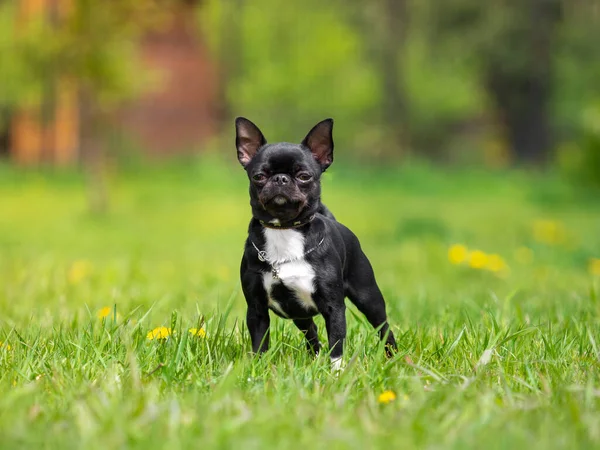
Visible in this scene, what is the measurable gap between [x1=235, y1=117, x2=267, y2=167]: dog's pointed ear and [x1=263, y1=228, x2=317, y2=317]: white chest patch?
12.4 inches

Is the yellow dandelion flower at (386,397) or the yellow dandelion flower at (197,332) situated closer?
the yellow dandelion flower at (386,397)

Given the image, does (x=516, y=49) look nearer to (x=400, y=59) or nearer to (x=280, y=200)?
(x=400, y=59)

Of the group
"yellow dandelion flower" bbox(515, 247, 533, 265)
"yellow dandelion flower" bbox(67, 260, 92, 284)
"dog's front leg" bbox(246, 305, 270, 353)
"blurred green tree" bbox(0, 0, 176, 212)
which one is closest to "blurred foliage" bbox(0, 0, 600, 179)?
"blurred green tree" bbox(0, 0, 176, 212)

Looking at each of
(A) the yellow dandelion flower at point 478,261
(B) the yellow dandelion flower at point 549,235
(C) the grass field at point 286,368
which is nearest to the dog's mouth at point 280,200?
(C) the grass field at point 286,368

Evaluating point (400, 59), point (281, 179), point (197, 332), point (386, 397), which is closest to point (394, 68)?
point (400, 59)

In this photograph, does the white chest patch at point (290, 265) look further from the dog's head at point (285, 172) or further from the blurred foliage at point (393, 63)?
the blurred foliage at point (393, 63)

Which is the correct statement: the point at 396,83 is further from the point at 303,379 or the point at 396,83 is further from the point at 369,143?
the point at 303,379

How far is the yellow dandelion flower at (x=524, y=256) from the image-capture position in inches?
348

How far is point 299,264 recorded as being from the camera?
319 centimetres

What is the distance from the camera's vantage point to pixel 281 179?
3.12 m

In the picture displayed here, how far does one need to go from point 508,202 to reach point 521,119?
10.7m

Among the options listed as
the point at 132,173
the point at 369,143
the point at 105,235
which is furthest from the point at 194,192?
the point at 369,143

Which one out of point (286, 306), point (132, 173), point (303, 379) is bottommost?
point (132, 173)

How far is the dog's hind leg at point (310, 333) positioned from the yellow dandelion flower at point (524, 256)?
5.48m
